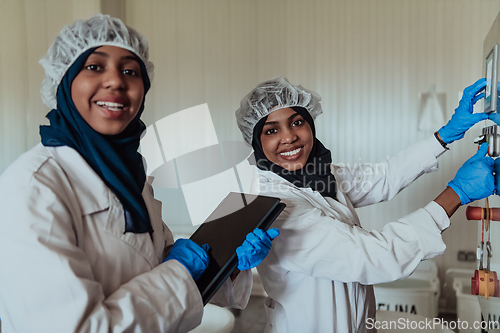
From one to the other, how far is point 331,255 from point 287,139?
0.46m

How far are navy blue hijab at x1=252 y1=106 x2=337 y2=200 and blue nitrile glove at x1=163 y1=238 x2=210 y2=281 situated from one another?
519 mm

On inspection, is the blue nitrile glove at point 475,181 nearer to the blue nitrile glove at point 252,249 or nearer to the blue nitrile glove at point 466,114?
the blue nitrile glove at point 466,114

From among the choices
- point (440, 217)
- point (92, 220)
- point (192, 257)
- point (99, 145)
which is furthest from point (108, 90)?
point (440, 217)

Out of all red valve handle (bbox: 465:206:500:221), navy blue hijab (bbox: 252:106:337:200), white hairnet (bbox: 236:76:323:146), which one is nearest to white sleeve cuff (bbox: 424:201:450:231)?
red valve handle (bbox: 465:206:500:221)

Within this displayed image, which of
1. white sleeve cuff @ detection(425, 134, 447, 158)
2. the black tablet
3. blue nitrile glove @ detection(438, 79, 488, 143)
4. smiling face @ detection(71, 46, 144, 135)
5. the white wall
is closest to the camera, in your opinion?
smiling face @ detection(71, 46, 144, 135)

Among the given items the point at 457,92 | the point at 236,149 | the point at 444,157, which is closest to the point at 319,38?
the point at 457,92

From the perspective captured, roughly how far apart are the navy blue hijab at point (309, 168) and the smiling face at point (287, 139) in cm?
2

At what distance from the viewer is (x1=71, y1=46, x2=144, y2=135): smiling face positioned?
2.49 ft

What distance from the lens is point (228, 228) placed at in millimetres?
1007

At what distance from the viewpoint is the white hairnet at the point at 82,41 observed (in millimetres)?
812

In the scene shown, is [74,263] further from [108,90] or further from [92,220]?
[108,90]

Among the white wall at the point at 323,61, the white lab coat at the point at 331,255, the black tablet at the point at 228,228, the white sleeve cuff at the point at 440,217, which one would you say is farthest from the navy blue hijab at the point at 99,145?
the white wall at the point at 323,61

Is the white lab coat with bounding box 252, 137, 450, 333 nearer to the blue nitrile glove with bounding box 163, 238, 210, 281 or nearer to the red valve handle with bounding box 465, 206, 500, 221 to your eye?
the red valve handle with bounding box 465, 206, 500, 221

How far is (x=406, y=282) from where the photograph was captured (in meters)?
2.63
